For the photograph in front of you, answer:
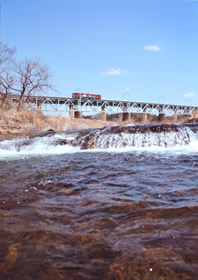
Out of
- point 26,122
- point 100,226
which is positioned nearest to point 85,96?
point 26,122

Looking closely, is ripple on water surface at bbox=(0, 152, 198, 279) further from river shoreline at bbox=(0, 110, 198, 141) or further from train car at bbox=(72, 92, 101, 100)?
train car at bbox=(72, 92, 101, 100)

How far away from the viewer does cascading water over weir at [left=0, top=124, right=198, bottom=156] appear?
8.80 meters

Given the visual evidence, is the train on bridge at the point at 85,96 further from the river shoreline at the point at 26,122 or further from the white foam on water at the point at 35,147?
the white foam on water at the point at 35,147

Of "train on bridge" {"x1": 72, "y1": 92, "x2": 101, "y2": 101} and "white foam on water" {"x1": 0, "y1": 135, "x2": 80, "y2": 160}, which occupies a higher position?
"train on bridge" {"x1": 72, "y1": 92, "x2": 101, "y2": 101}

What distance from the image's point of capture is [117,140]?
923 cm

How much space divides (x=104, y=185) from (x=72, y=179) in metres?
0.68

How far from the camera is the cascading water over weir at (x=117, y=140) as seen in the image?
8.80 meters

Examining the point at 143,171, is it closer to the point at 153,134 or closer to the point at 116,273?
the point at 116,273

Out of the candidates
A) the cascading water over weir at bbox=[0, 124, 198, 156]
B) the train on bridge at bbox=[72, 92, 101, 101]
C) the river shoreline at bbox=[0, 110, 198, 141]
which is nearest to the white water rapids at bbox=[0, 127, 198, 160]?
the cascading water over weir at bbox=[0, 124, 198, 156]

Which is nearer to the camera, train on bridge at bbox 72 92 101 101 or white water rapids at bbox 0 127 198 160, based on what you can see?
→ white water rapids at bbox 0 127 198 160

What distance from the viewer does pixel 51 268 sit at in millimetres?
1290

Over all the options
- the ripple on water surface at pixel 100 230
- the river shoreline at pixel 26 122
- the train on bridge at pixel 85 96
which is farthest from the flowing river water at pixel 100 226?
the train on bridge at pixel 85 96

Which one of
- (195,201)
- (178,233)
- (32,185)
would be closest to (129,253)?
(178,233)

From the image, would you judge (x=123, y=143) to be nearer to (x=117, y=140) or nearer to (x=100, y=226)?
(x=117, y=140)
